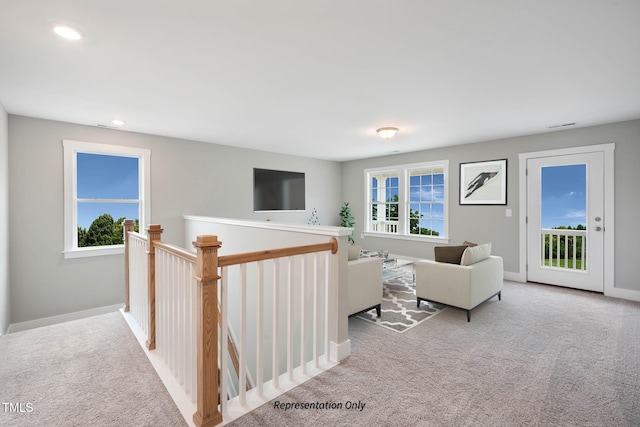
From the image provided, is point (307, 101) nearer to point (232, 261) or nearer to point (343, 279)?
point (343, 279)

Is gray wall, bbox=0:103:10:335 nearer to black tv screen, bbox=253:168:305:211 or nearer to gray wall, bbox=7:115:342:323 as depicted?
gray wall, bbox=7:115:342:323

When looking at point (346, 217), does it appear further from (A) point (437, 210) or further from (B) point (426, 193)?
(A) point (437, 210)

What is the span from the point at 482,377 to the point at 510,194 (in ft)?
12.6

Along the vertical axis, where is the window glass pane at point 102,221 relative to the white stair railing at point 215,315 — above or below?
above

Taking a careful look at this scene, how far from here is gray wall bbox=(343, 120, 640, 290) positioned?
400 centimetres

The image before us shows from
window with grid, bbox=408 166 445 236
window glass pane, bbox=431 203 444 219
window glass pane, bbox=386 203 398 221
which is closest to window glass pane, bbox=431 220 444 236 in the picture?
window with grid, bbox=408 166 445 236

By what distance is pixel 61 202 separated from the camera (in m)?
3.96

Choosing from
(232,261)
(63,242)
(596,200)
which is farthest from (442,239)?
(63,242)

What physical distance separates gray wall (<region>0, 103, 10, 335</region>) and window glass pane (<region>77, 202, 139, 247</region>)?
0.81 meters

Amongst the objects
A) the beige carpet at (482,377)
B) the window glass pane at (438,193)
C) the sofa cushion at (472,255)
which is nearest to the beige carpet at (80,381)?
the beige carpet at (482,377)

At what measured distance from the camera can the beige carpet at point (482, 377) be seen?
1.77 m

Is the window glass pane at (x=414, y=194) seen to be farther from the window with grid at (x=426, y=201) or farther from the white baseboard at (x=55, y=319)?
the white baseboard at (x=55, y=319)

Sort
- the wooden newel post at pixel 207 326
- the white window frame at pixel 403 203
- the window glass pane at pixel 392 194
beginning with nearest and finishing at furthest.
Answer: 1. the wooden newel post at pixel 207 326
2. the white window frame at pixel 403 203
3. the window glass pane at pixel 392 194

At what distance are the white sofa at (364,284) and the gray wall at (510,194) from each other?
2.91 meters
